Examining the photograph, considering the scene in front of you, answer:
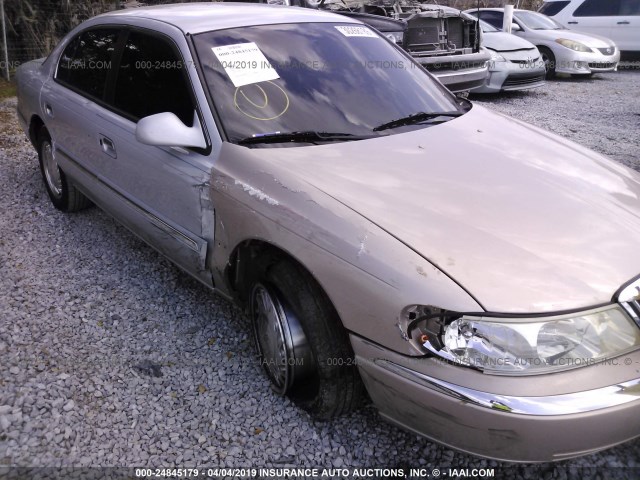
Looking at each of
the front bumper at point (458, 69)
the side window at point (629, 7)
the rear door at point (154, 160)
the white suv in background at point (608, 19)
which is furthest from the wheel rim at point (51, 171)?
the side window at point (629, 7)

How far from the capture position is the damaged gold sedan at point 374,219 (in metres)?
1.69

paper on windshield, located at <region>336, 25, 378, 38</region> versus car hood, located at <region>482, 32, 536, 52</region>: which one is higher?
paper on windshield, located at <region>336, 25, 378, 38</region>

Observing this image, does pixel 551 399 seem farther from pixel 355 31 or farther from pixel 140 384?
pixel 355 31

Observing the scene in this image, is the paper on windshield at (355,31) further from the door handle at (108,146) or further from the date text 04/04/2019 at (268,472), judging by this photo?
the date text 04/04/2019 at (268,472)

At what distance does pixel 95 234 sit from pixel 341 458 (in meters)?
2.70

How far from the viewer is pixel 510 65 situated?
8.69 m

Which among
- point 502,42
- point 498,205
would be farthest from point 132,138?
point 502,42

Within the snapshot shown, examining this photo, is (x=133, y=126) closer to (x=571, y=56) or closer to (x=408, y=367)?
(x=408, y=367)

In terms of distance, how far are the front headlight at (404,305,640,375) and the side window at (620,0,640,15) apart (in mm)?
13203

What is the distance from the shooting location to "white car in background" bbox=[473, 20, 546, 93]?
28.4 ft

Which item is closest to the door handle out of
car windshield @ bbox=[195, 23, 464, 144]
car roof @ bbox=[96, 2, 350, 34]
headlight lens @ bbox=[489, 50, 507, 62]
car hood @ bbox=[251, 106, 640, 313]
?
car roof @ bbox=[96, 2, 350, 34]

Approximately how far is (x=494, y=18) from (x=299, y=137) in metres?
10.2

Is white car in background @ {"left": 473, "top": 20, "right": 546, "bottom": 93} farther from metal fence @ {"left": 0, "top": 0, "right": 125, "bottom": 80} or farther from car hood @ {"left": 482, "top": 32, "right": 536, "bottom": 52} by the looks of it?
metal fence @ {"left": 0, "top": 0, "right": 125, "bottom": 80}

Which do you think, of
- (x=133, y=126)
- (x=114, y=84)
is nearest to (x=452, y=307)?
(x=133, y=126)
